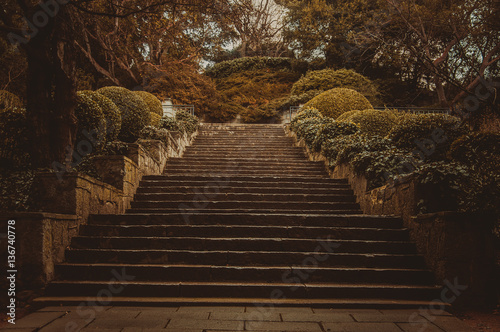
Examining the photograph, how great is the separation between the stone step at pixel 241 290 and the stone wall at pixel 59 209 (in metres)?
0.31

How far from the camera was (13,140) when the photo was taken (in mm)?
4723

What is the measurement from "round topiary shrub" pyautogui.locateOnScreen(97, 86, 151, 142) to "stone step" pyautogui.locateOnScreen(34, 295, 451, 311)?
484cm

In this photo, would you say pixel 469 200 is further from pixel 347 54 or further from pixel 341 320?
pixel 347 54

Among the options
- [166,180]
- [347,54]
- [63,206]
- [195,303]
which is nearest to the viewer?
[195,303]

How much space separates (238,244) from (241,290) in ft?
2.51

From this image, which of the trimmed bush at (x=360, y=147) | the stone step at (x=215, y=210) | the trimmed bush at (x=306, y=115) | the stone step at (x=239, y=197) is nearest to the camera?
the stone step at (x=215, y=210)

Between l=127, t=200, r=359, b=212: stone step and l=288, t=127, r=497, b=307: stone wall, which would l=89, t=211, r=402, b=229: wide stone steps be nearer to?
l=127, t=200, r=359, b=212: stone step

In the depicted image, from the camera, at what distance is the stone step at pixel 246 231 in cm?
421

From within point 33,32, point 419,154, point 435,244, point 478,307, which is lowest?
point 478,307

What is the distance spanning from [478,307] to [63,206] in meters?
5.15

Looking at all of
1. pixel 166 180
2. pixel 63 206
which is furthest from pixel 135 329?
Result: pixel 166 180

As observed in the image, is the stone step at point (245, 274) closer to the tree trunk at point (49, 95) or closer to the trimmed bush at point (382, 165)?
the trimmed bush at point (382, 165)

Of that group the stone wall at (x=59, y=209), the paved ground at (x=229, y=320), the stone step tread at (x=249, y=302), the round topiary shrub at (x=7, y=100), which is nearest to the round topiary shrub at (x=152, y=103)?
the round topiary shrub at (x=7, y=100)

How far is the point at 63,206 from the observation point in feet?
12.8
